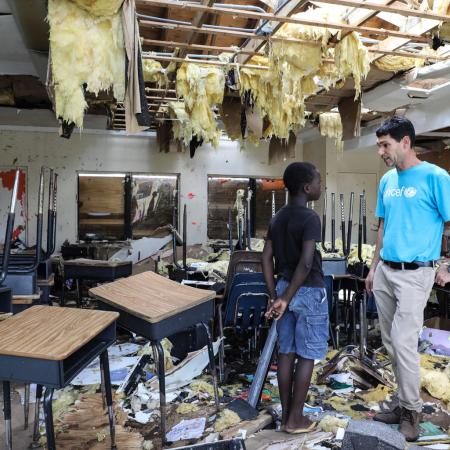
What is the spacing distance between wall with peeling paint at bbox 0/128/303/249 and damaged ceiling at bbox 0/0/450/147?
2.33 m

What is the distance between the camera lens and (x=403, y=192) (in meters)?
2.56

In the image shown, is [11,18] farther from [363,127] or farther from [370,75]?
[363,127]

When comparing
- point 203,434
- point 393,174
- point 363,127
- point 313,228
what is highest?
point 363,127

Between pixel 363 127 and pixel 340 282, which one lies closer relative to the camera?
pixel 340 282

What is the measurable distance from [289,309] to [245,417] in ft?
2.39

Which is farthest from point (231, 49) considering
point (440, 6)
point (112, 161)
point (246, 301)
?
point (112, 161)

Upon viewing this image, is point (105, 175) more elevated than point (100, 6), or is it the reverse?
point (100, 6)

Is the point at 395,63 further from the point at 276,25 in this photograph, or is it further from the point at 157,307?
the point at 157,307

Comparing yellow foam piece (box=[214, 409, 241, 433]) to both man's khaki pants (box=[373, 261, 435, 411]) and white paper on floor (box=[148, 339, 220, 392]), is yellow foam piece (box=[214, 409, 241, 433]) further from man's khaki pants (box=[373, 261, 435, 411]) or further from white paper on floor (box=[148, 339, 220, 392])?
man's khaki pants (box=[373, 261, 435, 411])

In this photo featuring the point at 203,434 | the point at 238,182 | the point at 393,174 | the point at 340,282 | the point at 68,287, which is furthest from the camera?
the point at 238,182

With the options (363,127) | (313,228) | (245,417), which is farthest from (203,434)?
(363,127)

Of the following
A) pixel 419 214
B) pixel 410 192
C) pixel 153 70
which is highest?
pixel 153 70

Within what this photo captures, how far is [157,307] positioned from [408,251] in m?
1.43

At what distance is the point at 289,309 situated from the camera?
8.04ft
